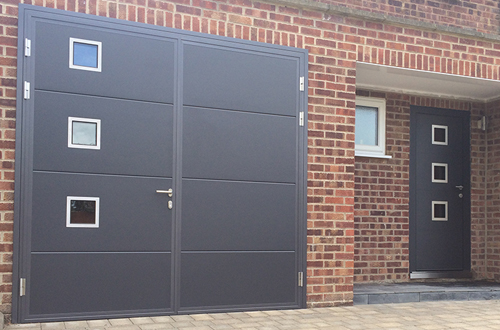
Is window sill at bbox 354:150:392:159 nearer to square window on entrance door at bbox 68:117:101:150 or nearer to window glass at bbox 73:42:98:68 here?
square window on entrance door at bbox 68:117:101:150

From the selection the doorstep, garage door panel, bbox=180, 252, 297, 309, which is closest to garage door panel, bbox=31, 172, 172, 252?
garage door panel, bbox=180, 252, 297, 309

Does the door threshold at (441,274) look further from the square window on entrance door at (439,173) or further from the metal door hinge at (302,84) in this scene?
the metal door hinge at (302,84)

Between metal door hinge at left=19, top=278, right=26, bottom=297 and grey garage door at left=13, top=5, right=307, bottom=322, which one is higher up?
grey garage door at left=13, top=5, right=307, bottom=322

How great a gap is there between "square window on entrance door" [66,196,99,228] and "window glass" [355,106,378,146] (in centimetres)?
353

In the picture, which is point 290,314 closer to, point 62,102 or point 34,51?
point 62,102

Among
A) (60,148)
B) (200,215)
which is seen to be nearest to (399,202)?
(200,215)

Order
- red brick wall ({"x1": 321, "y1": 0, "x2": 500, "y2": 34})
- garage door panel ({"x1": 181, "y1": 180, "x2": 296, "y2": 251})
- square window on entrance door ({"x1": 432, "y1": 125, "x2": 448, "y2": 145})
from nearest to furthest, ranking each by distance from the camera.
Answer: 1. garage door panel ({"x1": 181, "y1": 180, "x2": 296, "y2": 251})
2. red brick wall ({"x1": 321, "y1": 0, "x2": 500, "y2": 34})
3. square window on entrance door ({"x1": 432, "y1": 125, "x2": 448, "y2": 145})

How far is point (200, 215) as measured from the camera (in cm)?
527

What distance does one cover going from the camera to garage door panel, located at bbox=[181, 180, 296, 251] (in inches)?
206

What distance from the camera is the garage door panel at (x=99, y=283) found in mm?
4633

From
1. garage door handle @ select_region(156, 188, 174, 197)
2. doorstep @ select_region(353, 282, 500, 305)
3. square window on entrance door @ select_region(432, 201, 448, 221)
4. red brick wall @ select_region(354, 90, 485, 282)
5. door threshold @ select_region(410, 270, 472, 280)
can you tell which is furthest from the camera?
square window on entrance door @ select_region(432, 201, 448, 221)

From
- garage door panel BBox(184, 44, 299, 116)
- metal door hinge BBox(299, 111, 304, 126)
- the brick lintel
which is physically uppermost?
the brick lintel

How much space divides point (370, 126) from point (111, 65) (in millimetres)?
3529

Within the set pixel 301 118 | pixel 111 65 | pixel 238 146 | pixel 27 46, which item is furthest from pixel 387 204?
pixel 27 46
